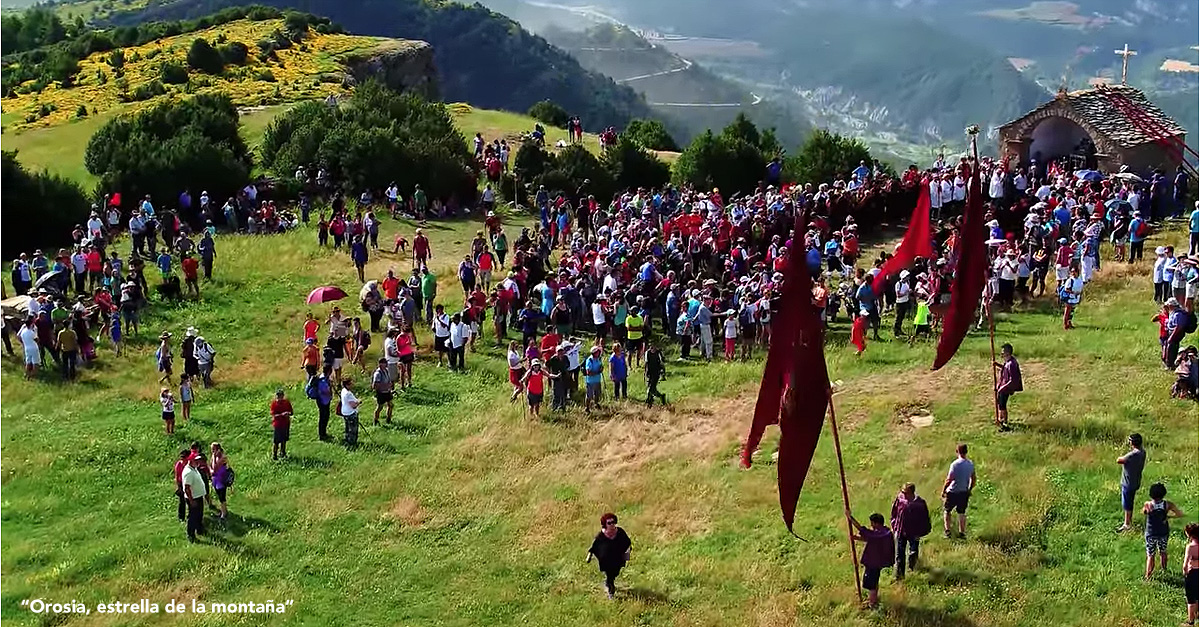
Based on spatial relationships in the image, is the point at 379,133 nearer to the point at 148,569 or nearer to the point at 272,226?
the point at 272,226

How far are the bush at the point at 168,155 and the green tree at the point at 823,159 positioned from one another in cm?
1937

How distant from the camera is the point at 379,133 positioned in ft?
143

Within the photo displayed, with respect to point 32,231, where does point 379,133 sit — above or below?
above

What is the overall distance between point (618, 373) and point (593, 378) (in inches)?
18.5

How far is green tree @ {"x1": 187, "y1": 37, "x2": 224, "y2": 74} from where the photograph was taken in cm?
6425

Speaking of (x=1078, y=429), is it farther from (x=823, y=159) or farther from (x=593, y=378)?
(x=823, y=159)

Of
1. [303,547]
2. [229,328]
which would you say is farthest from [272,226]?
[303,547]

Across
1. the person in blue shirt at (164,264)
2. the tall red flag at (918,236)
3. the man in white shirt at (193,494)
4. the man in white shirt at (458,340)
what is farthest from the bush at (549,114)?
the man in white shirt at (193,494)

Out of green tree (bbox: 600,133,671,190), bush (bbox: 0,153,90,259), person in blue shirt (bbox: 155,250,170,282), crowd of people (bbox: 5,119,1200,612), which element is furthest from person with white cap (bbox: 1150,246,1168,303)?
bush (bbox: 0,153,90,259)

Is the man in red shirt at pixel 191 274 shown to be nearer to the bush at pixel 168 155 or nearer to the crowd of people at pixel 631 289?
the crowd of people at pixel 631 289

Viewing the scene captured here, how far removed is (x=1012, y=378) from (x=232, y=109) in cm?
4015

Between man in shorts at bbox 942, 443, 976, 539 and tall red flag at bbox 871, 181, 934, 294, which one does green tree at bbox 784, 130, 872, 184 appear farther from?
man in shorts at bbox 942, 443, 976, 539

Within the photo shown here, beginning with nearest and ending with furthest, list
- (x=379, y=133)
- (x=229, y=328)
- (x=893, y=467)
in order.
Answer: (x=893, y=467) → (x=229, y=328) → (x=379, y=133)

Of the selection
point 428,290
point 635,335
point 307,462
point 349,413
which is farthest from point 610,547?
point 428,290
